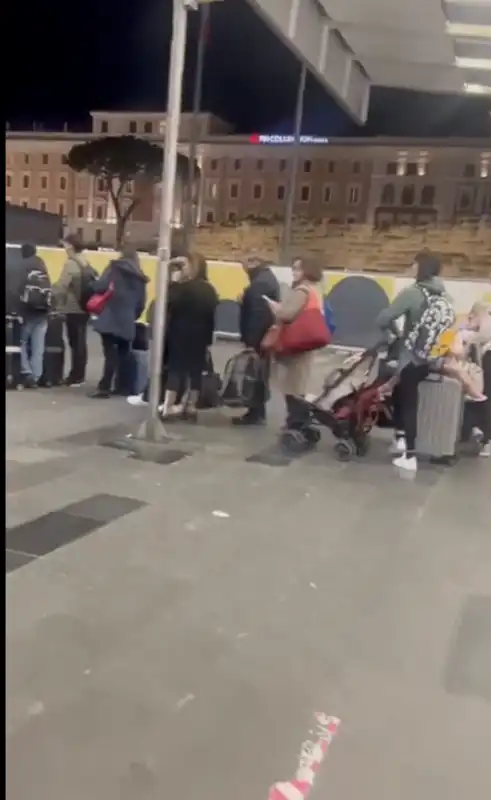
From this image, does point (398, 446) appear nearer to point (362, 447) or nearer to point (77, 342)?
point (362, 447)

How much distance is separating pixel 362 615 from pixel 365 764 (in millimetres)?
1206

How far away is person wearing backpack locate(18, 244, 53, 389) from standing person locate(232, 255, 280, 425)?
2.06 metres

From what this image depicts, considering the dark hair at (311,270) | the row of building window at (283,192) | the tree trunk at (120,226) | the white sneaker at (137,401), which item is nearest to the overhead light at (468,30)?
the dark hair at (311,270)

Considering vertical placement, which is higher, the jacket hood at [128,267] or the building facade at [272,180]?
the building facade at [272,180]

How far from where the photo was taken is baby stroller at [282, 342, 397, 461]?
7.06 m

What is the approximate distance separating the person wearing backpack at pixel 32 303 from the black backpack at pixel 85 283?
1.53 feet

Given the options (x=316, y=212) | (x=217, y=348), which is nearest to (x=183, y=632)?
(x=217, y=348)

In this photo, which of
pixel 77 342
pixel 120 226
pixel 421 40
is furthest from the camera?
pixel 120 226

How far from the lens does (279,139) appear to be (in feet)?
93.9

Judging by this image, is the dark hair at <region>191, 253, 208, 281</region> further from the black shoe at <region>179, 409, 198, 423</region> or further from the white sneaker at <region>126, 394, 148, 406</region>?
the white sneaker at <region>126, 394, 148, 406</region>

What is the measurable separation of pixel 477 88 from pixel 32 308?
6.72m

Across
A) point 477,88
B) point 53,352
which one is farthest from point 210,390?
point 477,88

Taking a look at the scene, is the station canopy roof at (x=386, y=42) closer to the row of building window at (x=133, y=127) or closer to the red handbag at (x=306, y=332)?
the red handbag at (x=306, y=332)

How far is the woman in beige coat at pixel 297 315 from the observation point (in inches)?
273
